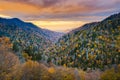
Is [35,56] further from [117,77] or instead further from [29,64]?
[29,64]

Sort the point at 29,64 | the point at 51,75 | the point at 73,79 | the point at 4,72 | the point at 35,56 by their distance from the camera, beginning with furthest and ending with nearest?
the point at 35,56, the point at 73,79, the point at 51,75, the point at 29,64, the point at 4,72

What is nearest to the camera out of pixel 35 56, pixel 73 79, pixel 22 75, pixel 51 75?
pixel 22 75

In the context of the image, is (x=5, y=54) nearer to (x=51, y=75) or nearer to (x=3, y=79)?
(x=3, y=79)

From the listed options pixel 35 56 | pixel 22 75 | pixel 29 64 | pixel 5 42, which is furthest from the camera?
pixel 35 56

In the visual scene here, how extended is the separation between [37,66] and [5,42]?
131 feet

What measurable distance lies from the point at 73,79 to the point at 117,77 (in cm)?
1573

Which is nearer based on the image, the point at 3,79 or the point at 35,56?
the point at 3,79

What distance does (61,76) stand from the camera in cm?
8106

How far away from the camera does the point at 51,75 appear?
7650 cm

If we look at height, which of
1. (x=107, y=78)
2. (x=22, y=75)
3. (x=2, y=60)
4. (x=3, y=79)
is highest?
(x=2, y=60)

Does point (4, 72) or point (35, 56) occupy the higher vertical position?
point (4, 72)

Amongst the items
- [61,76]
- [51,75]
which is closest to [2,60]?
[51,75]

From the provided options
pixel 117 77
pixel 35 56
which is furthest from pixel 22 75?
pixel 35 56

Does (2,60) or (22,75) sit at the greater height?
(2,60)
